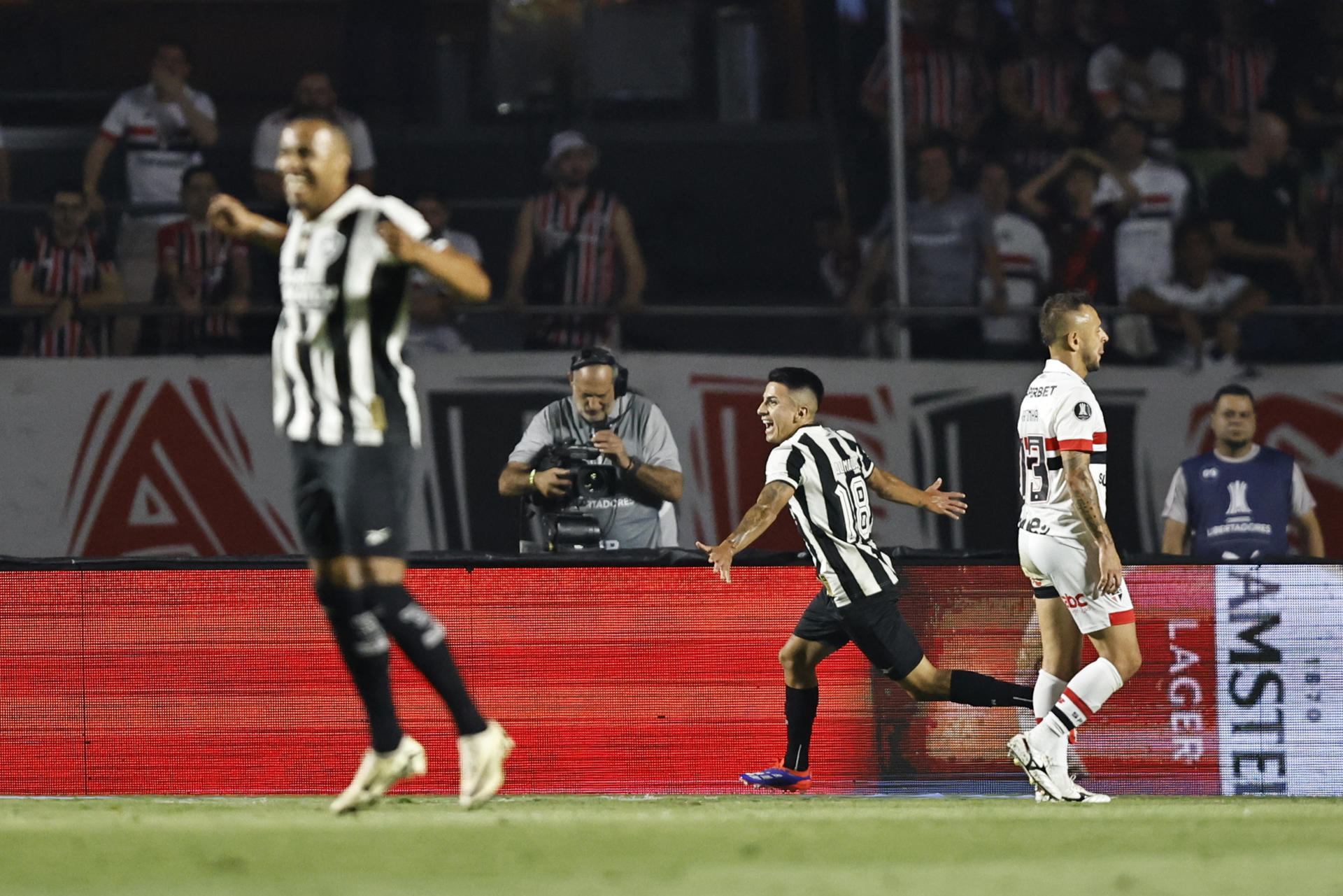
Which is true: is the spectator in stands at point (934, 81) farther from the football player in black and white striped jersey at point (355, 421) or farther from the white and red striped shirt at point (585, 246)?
the football player in black and white striped jersey at point (355, 421)

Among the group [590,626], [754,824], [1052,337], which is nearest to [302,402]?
[754,824]

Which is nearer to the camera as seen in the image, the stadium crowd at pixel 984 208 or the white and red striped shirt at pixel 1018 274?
the stadium crowd at pixel 984 208

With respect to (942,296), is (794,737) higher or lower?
lower

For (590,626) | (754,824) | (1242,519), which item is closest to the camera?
(754,824)

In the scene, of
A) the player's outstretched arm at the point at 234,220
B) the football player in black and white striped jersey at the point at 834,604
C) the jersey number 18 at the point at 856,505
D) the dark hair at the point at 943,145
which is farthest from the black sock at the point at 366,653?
the dark hair at the point at 943,145

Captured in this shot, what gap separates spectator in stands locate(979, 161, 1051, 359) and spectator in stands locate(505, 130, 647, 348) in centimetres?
205

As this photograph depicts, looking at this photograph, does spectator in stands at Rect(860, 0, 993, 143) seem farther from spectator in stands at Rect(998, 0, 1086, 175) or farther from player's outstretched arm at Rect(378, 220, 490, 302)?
player's outstretched arm at Rect(378, 220, 490, 302)

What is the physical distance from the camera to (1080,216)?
10211mm

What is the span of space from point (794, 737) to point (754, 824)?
1483 millimetres

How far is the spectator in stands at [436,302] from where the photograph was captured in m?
9.48

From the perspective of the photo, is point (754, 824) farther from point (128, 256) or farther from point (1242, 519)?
point (128, 256)

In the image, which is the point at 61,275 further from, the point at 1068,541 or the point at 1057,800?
the point at 1057,800

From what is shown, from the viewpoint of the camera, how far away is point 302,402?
14.5 ft

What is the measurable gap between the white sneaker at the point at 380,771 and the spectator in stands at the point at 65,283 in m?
5.64
